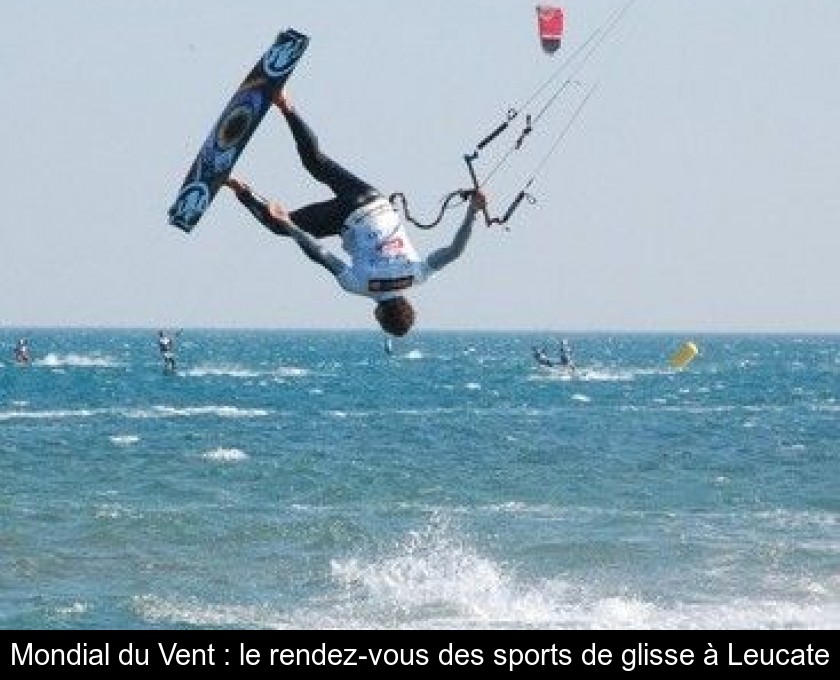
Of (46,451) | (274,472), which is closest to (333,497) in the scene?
(274,472)

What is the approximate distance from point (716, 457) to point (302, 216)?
3842cm

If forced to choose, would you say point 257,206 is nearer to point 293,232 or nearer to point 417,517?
point 293,232

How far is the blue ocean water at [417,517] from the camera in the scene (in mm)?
26500

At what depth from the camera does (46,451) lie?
4888cm

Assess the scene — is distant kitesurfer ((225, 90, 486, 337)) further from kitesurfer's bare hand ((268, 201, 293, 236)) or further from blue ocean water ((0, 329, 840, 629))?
blue ocean water ((0, 329, 840, 629))

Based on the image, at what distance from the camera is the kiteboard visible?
1211 centimetres

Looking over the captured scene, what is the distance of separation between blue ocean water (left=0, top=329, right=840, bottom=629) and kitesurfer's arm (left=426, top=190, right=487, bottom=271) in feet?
42.8

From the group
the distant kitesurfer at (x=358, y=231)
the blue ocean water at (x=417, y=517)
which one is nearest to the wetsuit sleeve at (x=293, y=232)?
the distant kitesurfer at (x=358, y=231)

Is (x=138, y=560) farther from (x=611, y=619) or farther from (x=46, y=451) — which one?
(x=46, y=451)

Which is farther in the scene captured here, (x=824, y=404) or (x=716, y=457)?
(x=824, y=404)

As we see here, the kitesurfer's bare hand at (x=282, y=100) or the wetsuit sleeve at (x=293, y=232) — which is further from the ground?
the kitesurfer's bare hand at (x=282, y=100)

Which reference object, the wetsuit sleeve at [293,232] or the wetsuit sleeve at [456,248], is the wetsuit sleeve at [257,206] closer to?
the wetsuit sleeve at [293,232]

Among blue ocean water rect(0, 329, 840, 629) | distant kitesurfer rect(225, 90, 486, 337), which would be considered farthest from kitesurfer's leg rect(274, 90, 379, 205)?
blue ocean water rect(0, 329, 840, 629)

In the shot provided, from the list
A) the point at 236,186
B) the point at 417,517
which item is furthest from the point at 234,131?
the point at 417,517
